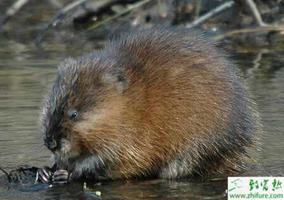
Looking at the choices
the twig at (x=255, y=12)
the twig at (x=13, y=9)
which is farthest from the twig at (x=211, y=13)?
the twig at (x=13, y=9)

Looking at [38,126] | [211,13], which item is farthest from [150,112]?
[211,13]

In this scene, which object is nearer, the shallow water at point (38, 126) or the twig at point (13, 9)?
the shallow water at point (38, 126)

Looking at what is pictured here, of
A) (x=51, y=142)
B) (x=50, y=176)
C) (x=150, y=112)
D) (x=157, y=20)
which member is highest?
(x=157, y=20)

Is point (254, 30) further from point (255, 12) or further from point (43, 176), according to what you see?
point (43, 176)

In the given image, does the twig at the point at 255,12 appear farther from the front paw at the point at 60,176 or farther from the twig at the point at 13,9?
the front paw at the point at 60,176

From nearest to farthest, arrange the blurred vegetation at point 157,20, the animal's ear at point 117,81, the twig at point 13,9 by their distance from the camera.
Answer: the animal's ear at point 117,81
the blurred vegetation at point 157,20
the twig at point 13,9

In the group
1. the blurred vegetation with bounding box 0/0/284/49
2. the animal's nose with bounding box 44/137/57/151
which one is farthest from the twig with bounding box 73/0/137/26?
the animal's nose with bounding box 44/137/57/151

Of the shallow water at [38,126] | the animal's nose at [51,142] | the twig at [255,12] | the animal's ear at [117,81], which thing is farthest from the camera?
the twig at [255,12]
